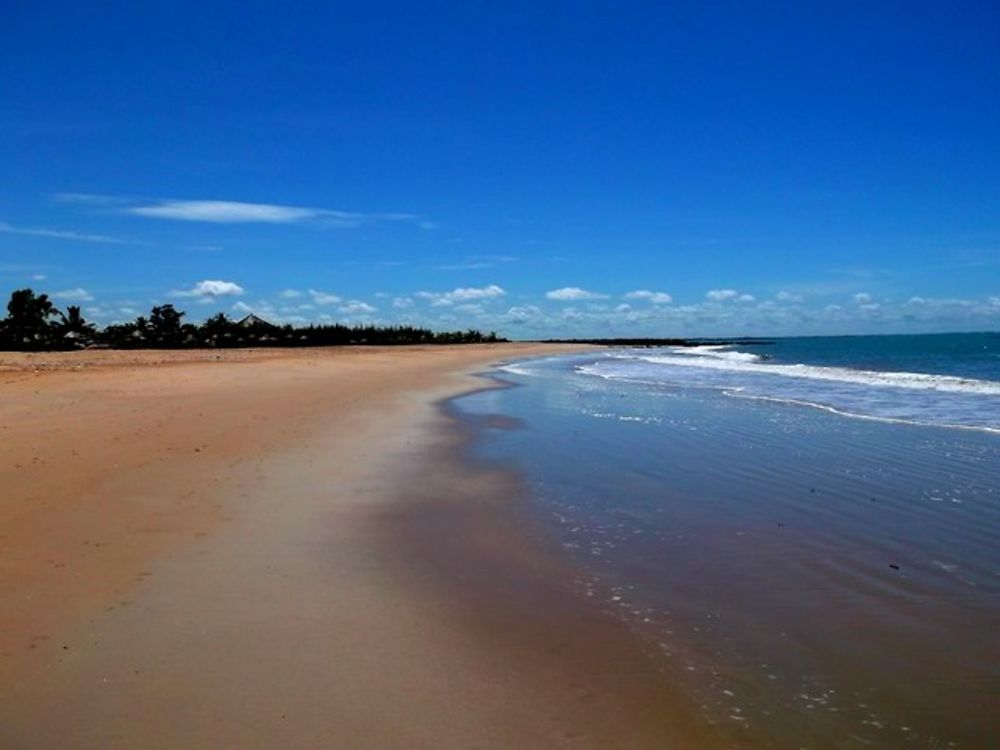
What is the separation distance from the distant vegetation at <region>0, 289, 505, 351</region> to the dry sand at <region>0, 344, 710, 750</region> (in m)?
55.0

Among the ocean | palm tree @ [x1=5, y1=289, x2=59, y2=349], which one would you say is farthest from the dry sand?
palm tree @ [x1=5, y1=289, x2=59, y2=349]

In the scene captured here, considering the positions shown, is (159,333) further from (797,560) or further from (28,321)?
(797,560)

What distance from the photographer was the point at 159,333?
239 ft

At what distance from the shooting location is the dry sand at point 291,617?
3.87 meters

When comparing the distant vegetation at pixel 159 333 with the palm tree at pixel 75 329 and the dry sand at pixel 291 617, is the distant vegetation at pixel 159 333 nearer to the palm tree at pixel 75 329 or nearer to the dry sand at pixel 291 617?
the palm tree at pixel 75 329

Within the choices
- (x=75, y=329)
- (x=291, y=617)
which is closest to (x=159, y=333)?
(x=75, y=329)

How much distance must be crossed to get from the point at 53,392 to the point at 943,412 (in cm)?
2234

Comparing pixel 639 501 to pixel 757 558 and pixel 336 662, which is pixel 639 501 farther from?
pixel 336 662

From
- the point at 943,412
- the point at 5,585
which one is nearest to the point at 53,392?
the point at 5,585

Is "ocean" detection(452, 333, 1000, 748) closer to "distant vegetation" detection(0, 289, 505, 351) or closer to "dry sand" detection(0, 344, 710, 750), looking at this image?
"dry sand" detection(0, 344, 710, 750)

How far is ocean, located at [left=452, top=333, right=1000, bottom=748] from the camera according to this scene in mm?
4160

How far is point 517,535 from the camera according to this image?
772 cm

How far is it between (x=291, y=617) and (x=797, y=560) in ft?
14.1

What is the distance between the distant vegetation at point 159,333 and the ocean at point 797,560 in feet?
180
